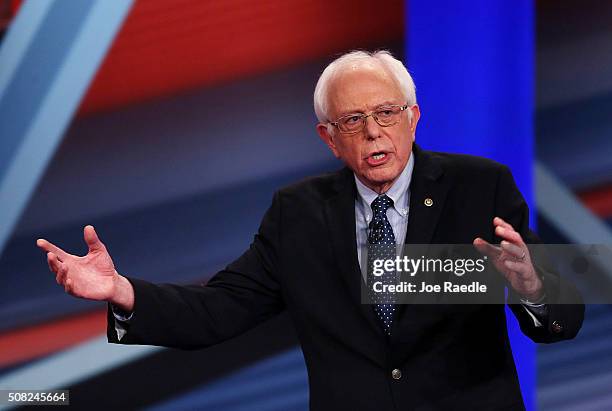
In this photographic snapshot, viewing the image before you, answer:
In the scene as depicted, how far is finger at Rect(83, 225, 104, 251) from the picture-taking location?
1852 mm

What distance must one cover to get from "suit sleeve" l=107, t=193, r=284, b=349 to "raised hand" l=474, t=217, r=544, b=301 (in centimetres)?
62

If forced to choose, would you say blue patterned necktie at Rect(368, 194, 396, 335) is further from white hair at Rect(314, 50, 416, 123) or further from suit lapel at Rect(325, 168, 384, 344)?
white hair at Rect(314, 50, 416, 123)

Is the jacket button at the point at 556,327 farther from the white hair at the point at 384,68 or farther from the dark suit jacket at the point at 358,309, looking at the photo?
the white hair at the point at 384,68

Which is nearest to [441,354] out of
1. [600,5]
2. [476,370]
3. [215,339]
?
[476,370]

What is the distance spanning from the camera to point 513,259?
5.50 feet

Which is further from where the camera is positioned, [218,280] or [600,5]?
[600,5]

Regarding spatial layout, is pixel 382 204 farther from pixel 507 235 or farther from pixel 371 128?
pixel 507 235

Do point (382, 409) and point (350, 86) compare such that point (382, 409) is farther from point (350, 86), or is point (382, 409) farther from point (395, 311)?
point (350, 86)

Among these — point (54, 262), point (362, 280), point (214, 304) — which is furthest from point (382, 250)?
point (54, 262)

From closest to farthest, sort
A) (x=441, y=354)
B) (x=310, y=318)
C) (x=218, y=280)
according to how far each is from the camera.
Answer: (x=441, y=354)
(x=310, y=318)
(x=218, y=280)

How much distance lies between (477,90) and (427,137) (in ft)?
0.76

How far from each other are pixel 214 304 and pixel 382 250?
44 cm

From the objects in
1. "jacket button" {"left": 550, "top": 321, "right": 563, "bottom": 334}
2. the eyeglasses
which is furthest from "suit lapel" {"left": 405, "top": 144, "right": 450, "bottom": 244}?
"jacket button" {"left": 550, "top": 321, "right": 563, "bottom": 334}

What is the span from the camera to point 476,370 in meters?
1.92
